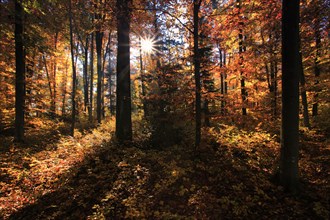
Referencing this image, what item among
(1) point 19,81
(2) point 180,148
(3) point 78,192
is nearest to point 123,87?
(2) point 180,148

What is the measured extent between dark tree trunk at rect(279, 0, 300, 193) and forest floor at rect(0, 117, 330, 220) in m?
0.62

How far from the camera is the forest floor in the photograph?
470 cm

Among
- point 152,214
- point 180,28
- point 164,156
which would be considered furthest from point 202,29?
point 152,214

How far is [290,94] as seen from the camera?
502cm

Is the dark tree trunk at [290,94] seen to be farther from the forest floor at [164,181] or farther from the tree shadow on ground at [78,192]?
the tree shadow on ground at [78,192]

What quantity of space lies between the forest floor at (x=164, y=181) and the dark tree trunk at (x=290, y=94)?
0.62 metres

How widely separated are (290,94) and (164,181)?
444 cm

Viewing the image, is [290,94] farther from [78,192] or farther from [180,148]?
[78,192]

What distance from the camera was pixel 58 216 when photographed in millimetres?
4730

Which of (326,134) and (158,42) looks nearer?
(326,134)

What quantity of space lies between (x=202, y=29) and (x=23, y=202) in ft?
30.3

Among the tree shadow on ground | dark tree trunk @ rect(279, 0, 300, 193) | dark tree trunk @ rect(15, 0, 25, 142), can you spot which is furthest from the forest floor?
dark tree trunk @ rect(15, 0, 25, 142)

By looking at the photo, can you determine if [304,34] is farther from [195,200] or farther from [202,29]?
[195,200]

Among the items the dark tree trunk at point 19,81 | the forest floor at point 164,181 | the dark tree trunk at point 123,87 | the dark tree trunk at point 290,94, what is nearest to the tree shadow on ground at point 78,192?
the forest floor at point 164,181
